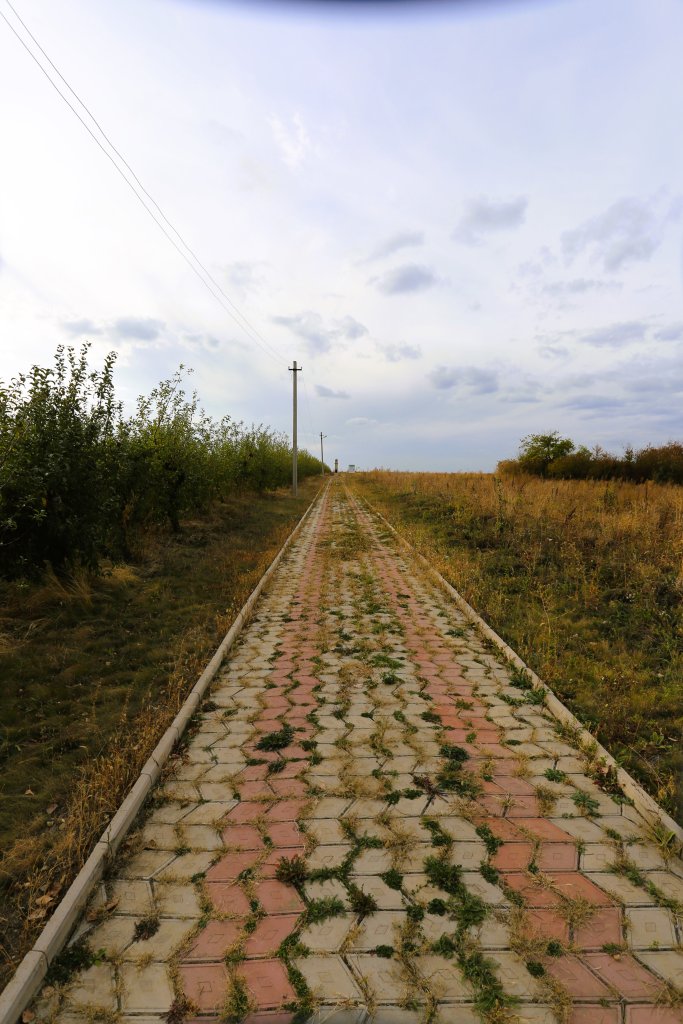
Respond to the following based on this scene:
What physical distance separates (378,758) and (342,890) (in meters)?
1.15

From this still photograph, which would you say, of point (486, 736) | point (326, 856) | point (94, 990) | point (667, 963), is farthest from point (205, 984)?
Result: point (486, 736)

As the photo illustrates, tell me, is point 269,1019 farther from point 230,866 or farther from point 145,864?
point 145,864

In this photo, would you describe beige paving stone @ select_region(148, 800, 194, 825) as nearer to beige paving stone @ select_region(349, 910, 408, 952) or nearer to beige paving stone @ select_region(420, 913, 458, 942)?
beige paving stone @ select_region(349, 910, 408, 952)

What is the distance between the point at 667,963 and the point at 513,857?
732mm

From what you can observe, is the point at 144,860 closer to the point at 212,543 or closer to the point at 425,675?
the point at 425,675

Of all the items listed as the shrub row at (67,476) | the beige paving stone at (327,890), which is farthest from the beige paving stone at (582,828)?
the shrub row at (67,476)

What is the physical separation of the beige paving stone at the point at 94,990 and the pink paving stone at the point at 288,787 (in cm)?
126

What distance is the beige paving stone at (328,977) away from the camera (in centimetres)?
198

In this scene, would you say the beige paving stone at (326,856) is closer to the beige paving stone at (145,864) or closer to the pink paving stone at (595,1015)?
the beige paving stone at (145,864)

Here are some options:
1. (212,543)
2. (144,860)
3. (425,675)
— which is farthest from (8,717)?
(212,543)

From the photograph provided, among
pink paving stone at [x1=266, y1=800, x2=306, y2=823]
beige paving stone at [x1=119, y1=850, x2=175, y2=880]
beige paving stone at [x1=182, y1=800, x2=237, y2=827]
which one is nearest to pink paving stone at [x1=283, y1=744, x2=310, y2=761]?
pink paving stone at [x1=266, y1=800, x2=306, y2=823]

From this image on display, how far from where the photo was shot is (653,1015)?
6.23ft

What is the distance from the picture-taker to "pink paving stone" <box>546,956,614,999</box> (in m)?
1.98

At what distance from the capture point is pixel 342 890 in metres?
2.46
